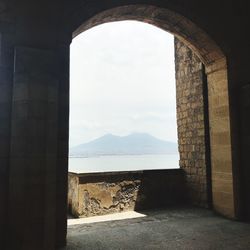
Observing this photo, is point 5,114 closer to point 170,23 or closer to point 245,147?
point 170,23

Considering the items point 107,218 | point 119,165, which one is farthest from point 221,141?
point 119,165

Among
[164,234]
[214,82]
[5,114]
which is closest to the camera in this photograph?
[5,114]

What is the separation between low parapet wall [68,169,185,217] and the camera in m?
5.14

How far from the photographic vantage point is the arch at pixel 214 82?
15.1ft

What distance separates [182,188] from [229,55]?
297cm

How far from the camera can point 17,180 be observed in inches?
123

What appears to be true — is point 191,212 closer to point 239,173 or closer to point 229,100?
point 239,173

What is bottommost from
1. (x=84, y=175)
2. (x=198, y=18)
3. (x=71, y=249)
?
(x=71, y=249)

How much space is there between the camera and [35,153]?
10.4 feet

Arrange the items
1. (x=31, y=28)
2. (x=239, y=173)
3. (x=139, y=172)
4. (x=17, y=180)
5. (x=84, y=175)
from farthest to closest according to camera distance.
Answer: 1. (x=139, y=172)
2. (x=84, y=175)
3. (x=239, y=173)
4. (x=31, y=28)
5. (x=17, y=180)

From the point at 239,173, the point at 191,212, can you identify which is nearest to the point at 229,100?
the point at 239,173

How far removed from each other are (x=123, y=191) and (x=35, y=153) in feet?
8.97

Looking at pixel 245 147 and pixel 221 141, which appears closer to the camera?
pixel 245 147

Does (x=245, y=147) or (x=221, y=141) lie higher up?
(x=221, y=141)
